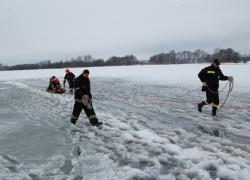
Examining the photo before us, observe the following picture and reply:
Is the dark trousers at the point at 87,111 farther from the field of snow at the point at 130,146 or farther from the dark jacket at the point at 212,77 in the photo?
the dark jacket at the point at 212,77

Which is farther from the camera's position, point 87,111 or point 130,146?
point 87,111

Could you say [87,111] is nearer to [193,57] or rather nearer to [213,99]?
[213,99]

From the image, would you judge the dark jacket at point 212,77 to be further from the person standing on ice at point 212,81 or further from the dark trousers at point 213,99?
the dark trousers at point 213,99

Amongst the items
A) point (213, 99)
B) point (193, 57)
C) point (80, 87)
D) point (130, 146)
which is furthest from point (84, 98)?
point (193, 57)

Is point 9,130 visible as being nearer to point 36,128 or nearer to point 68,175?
point 36,128

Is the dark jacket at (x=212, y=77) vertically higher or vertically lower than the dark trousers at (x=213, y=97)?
higher

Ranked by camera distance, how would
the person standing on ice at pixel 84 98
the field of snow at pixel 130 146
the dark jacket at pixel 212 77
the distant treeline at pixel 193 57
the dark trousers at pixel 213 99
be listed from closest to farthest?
the field of snow at pixel 130 146 < the person standing on ice at pixel 84 98 < the dark trousers at pixel 213 99 < the dark jacket at pixel 212 77 < the distant treeline at pixel 193 57

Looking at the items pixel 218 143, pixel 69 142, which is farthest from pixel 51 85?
pixel 218 143

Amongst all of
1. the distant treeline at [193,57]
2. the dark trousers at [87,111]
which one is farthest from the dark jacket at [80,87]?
the distant treeline at [193,57]

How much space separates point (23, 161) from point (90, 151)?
1.31m

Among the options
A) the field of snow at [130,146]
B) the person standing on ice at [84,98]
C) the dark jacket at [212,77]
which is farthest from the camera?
the dark jacket at [212,77]

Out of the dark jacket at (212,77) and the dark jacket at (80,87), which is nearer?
the dark jacket at (80,87)

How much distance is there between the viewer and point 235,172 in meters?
5.40

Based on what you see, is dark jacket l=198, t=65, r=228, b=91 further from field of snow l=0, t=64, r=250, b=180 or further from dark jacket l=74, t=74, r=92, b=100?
dark jacket l=74, t=74, r=92, b=100
